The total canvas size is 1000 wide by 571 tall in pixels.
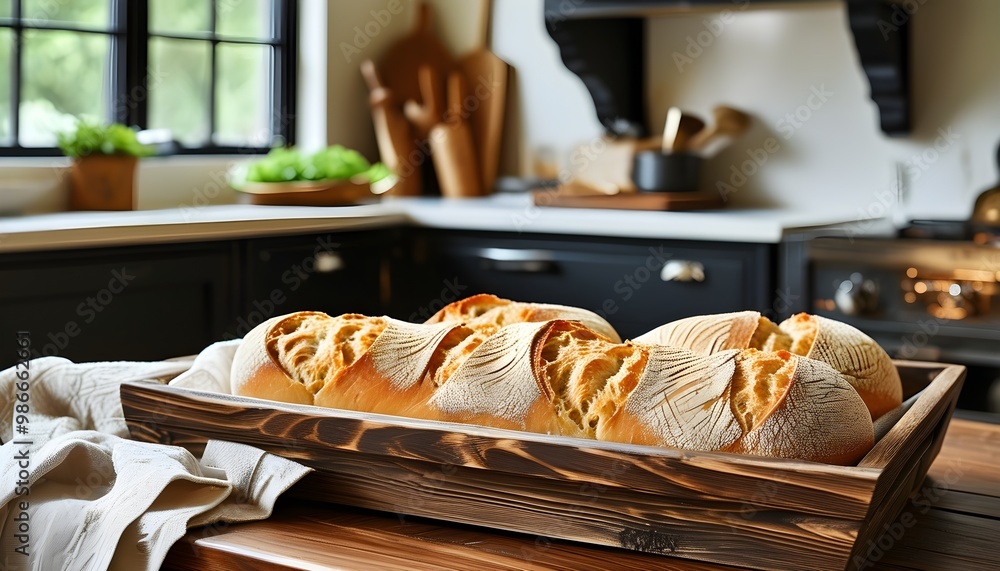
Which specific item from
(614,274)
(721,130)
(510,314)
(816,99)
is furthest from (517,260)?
(510,314)

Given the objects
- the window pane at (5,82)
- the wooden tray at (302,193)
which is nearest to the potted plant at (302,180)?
the wooden tray at (302,193)

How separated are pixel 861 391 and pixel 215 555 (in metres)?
0.55

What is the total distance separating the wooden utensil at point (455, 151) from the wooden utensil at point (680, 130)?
649mm

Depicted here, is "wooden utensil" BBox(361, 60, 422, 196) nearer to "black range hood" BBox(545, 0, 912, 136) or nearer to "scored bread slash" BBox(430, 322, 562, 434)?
"black range hood" BBox(545, 0, 912, 136)

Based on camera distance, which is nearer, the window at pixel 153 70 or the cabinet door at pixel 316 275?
the cabinet door at pixel 316 275

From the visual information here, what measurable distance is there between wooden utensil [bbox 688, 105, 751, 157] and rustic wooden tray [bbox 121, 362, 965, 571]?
2.43 metres

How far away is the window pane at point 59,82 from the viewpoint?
289 centimetres

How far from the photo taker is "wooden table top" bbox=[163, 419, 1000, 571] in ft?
2.53

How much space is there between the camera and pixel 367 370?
90 centimetres

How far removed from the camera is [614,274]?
2.85m

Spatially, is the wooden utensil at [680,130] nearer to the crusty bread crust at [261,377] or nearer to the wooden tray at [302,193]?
the wooden tray at [302,193]

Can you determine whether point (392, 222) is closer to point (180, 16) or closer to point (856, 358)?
point (180, 16)

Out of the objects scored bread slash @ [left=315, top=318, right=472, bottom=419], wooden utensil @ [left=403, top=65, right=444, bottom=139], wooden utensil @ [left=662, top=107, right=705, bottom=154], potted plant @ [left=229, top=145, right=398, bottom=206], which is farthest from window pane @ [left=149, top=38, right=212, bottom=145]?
scored bread slash @ [left=315, top=318, right=472, bottom=419]

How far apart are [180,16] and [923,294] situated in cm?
220
